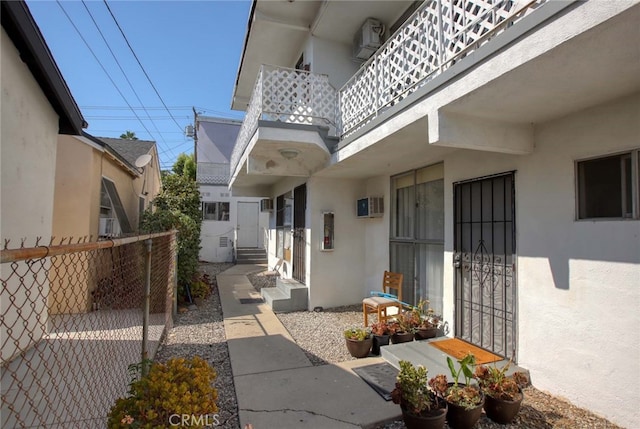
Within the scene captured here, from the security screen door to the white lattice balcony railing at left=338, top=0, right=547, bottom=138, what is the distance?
1.70 metres

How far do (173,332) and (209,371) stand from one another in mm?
3531

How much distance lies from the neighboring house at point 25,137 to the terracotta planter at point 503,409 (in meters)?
4.52

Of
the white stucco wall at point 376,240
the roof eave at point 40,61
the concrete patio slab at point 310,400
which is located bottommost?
the concrete patio slab at point 310,400

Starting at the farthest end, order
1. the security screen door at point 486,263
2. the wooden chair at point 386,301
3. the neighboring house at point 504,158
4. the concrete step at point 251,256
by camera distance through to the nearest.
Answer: the concrete step at point 251,256, the wooden chair at point 386,301, the security screen door at point 486,263, the neighboring house at point 504,158

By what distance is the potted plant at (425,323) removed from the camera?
492 cm

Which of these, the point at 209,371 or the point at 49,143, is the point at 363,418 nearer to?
the point at 209,371

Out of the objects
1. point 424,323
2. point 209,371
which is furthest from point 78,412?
point 424,323

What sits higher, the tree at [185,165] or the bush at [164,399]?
the tree at [185,165]

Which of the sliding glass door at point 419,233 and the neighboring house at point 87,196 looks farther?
the neighboring house at point 87,196

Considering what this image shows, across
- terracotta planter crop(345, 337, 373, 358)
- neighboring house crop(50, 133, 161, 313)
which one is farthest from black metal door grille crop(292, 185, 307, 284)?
neighboring house crop(50, 133, 161, 313)

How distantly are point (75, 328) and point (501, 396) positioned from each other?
5.83 meters

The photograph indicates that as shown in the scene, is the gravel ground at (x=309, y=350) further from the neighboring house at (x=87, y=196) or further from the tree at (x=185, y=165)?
the tree at (x=185, y=165)

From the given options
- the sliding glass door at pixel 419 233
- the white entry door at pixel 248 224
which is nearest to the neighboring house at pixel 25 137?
the sliding glass door at pixel 419 233

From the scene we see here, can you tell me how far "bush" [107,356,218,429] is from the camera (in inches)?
83.5
